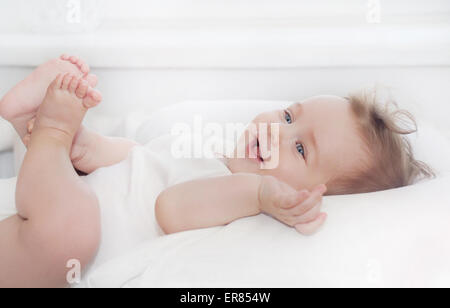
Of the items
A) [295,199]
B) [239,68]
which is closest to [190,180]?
[295,199]

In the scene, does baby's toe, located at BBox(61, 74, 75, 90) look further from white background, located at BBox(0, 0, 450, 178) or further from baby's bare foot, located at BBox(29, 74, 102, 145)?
white background, located at BBox(0, 0, 450, 178)

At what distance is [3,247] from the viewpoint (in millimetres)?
637

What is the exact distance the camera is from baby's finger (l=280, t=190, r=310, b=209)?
1.95 ft

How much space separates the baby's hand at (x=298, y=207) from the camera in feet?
1.95

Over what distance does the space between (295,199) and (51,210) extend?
29cm

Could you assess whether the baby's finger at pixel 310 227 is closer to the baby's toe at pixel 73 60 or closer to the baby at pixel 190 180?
the baby at pixel 190 180

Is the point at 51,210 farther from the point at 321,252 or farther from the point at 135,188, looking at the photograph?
the point at 321,252

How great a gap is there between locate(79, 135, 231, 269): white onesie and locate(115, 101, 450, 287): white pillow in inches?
2.8

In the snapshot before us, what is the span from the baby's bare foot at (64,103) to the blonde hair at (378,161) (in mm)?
353

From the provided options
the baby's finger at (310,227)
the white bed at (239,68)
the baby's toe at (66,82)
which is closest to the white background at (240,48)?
the white bed at (239,68)

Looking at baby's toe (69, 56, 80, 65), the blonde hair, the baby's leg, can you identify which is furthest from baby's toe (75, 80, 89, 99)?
the blonde hair

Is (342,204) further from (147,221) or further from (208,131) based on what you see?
(208,131)

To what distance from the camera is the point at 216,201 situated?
0.66m

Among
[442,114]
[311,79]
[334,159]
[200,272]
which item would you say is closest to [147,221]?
[200,272]
